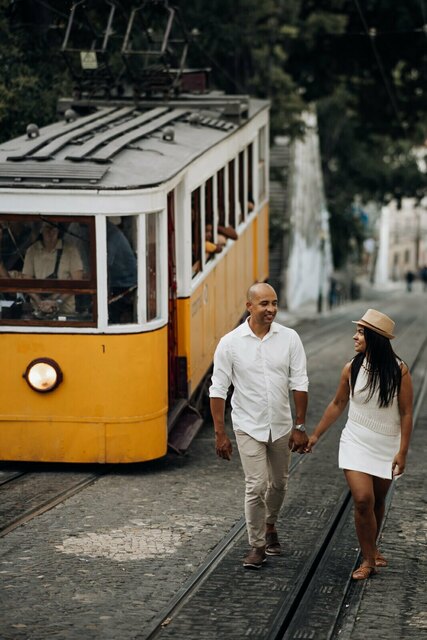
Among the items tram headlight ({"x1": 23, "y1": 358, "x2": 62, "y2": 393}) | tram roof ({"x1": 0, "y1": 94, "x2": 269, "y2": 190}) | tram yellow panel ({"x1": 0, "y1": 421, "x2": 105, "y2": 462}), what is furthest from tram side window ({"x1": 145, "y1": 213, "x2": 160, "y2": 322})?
tram yellow panel ({"x1": 0, "y1": 421, "x2": 105, "y2": 462})

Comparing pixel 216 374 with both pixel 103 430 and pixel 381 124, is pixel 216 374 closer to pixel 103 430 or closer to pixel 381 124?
pixel 103 430

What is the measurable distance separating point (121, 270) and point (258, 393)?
2.75 m

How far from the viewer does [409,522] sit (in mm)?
9289

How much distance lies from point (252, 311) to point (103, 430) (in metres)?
2.87

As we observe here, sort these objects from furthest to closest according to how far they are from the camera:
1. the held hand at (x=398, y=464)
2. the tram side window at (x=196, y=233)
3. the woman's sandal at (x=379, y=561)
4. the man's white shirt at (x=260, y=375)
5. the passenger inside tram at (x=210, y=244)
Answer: the passenger inside tram at (x=210, y=244)
the tram side window at (x=196, y=233)
the woman's sandal at (x=379, y=561)
the man's white shirt at (x=260, y=375)
the held hand at (x=398, y=464)

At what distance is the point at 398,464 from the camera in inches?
299

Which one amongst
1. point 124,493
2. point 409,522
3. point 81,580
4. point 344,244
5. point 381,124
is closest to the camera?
point 81,580

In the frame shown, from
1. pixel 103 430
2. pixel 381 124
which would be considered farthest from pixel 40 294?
pixel 381 124

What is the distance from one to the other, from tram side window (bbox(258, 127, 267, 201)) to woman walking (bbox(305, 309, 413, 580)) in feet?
31.3

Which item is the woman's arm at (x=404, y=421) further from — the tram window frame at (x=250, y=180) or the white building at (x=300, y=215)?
the white building at (x=300, y=215)

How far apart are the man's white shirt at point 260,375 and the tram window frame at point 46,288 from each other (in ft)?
8.28

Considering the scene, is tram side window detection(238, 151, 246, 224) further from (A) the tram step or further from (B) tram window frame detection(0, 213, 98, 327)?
(B) tram window frame detection(0, 213, 98, 327)

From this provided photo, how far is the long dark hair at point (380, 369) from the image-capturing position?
25.0 feet

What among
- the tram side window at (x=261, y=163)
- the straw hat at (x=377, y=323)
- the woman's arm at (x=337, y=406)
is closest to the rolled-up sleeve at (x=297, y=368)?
the woman's arm at (x=337, y=406)
